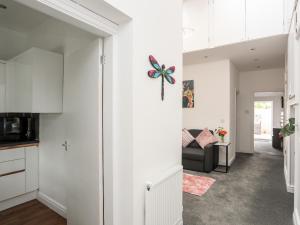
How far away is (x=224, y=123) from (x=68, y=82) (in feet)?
12.8

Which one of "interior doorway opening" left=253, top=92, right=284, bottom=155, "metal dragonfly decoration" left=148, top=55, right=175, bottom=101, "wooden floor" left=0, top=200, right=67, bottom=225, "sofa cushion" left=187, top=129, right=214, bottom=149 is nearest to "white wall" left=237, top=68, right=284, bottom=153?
"sofa cushion" left=187, top=129, right=214, bottom=149

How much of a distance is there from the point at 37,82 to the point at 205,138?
3.59 meters

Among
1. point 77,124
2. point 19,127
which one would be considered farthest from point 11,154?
point 77,124

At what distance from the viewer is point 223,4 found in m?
3.63

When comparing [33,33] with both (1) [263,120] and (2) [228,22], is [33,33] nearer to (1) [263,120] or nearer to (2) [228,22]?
(2) [228,22]

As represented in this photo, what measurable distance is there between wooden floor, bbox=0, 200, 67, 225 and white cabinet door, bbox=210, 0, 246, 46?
413 centimetres

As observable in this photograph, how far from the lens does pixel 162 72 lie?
1.75 meters

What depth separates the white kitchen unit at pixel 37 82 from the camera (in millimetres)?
2262

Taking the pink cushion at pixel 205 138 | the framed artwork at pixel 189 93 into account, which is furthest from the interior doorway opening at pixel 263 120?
the pink cushion at pixel 205 138

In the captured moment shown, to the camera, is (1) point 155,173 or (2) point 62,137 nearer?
(1) point 155,173

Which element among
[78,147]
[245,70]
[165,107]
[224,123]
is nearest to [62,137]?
[78,147]

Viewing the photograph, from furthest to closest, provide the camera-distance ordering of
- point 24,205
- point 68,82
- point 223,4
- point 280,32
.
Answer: point 223,4, point 280,32, point 24,205, point 68,82

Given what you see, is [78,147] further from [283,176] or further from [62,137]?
[283,176]

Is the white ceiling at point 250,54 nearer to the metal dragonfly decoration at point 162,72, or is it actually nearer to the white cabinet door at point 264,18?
the white cabinet door at point 264,18
